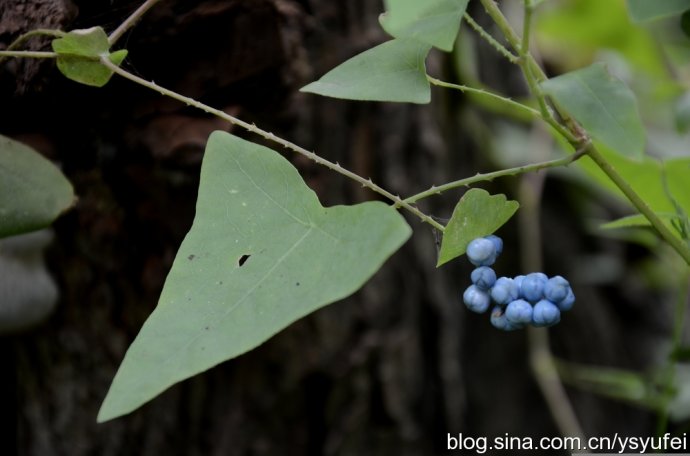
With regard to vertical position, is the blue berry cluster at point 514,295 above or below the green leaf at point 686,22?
below

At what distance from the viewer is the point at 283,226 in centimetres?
41

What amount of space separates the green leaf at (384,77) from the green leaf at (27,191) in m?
0.23

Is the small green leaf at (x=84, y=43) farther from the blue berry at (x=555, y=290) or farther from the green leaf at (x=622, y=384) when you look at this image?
the green leaf at (x=622, y=384)

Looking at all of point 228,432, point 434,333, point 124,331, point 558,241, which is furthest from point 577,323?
point 124,331

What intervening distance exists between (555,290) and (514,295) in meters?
0.02

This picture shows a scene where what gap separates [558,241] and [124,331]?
86cm

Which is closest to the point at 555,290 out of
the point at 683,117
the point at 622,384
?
the point at 683,117

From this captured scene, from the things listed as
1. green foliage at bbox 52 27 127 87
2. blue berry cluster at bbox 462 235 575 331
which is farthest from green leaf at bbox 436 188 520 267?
green foliage at bbox 52 27 127 87

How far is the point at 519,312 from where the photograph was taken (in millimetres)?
393

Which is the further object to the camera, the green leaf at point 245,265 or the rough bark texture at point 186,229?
the rough bark texture at point 186,229

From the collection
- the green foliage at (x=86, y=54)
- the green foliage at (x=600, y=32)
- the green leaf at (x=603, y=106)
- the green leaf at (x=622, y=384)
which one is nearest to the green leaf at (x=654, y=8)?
the green leaf at (x=603, y=106)

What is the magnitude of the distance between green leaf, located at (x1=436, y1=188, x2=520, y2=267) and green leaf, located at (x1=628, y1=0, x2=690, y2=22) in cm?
12

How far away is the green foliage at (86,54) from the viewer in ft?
1.48

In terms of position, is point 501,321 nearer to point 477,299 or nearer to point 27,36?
point 477,299
